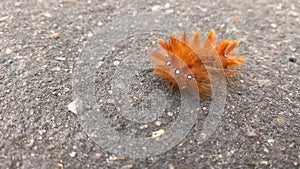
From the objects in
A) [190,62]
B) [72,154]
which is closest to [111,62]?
[190,62]

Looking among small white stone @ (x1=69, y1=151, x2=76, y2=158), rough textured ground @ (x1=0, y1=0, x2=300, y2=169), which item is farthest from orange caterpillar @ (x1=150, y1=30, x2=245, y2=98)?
small white stone @ (x1=69, y1=151, x2=76, y2=158)

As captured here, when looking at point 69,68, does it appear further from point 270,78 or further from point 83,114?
point 270,78

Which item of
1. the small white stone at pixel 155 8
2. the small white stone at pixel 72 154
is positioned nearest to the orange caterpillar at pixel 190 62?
the small white stone at pixel 72 154

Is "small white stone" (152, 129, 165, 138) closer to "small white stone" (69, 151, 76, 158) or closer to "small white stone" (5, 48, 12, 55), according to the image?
"small white stone" (69, 151, 76, 158)

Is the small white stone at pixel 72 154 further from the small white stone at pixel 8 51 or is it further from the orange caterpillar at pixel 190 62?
the small white stone at pixel 8 51

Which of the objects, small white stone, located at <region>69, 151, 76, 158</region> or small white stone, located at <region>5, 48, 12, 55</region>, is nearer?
small white stone, located at <region>69, 151, 76, 158</region>
